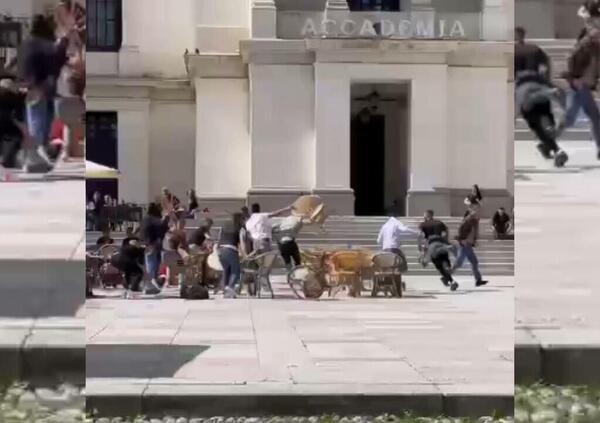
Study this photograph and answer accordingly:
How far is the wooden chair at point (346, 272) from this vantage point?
22.1ft

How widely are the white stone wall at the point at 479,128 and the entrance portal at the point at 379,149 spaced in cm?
40

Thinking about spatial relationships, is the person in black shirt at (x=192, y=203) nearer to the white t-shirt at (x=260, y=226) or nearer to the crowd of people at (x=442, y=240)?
the white t-shirt at (x=260, y=226)

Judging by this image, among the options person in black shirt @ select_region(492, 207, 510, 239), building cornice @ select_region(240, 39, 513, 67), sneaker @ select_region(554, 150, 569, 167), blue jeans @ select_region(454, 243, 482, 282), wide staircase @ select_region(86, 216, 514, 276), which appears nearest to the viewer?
sneaker @ select_region(554, 150, 569, 167)

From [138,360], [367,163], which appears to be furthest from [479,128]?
[138,360]

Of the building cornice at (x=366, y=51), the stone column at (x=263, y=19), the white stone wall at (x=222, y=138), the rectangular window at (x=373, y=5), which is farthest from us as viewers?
the rectangular window at (x=373, y=5)

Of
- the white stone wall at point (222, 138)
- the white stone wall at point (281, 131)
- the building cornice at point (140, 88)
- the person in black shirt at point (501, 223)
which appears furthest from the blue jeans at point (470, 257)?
the building cornice at point (140, 88)

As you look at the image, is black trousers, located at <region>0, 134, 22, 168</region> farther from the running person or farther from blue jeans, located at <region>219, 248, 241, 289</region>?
the running person

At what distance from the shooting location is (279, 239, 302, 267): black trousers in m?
6.77

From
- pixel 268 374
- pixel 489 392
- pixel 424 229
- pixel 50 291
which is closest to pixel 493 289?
pixel 424 229

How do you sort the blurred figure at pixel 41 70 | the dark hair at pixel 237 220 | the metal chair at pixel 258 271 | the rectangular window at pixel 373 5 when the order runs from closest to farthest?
the blurred figure at pixel 41 70, the metal chair at pixel 258 271, the dark hair at pixel 237 220, the rectangular window at pixel 373 5

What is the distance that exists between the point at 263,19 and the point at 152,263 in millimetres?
3035

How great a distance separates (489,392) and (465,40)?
13.1 ft

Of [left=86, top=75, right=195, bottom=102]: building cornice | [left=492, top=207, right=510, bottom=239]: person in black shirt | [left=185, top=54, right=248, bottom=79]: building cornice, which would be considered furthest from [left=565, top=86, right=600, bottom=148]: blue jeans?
[left=185, top=54, right=248, bottom=79]: building cornice

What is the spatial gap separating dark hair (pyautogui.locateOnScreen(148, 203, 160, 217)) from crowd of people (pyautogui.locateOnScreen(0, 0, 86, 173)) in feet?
4.76
